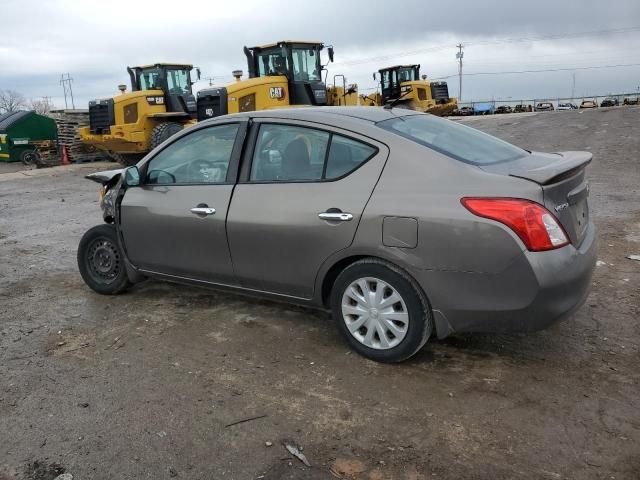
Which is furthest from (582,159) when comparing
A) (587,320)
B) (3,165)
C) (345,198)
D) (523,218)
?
(3,165)

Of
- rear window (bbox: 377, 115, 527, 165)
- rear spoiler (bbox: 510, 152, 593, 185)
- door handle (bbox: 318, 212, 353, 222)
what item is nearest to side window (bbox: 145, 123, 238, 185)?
door handle (bbox: 318, 212, 353, 222)

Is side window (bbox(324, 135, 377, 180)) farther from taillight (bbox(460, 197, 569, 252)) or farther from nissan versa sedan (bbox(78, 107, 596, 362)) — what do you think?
taillight (bbox(460, 197, 569, 252))

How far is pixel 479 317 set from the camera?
3.16m

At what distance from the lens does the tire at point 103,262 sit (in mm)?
4922

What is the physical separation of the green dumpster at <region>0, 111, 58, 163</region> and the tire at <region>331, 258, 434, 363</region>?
68.4 feet

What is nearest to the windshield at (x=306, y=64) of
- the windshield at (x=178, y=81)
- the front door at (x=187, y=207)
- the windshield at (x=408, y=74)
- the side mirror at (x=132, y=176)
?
the windshield at (x=178, y=81)

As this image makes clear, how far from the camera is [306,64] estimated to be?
15672mm

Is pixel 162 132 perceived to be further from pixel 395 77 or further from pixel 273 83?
pixel 395 77

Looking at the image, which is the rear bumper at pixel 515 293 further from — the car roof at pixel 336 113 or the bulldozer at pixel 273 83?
the bulldozer at pixel 273 83

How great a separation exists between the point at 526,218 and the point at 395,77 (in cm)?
2363

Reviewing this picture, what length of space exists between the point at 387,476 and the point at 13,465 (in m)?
1.84

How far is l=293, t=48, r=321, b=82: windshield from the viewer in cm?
1552

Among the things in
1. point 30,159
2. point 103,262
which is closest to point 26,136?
point 30,159

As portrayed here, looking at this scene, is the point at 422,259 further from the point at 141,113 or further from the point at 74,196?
the point at 141,113
